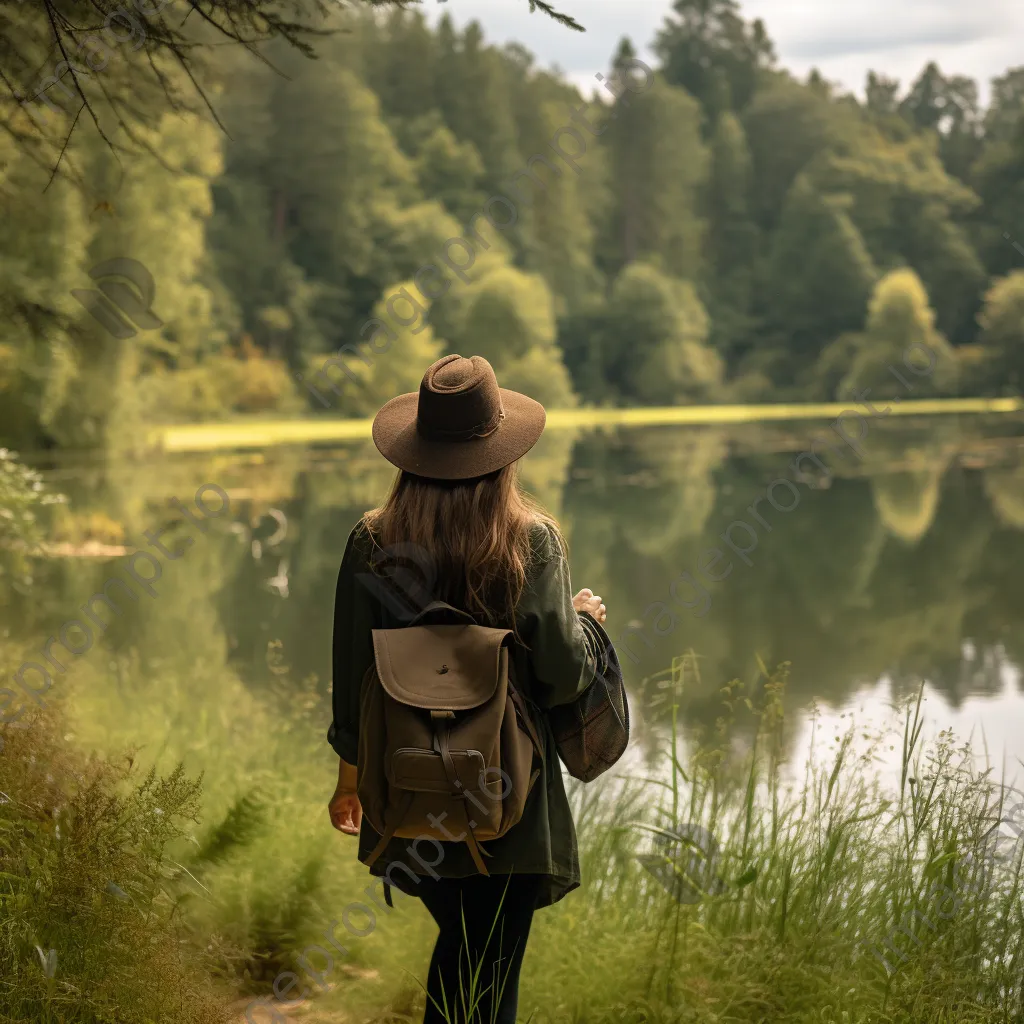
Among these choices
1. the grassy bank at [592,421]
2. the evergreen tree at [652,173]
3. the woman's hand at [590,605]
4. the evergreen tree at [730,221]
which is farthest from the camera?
the evergreen tree at [730,221]

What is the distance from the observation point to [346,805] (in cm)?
232

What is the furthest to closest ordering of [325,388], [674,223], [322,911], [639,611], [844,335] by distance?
[674,223] < [844,335] < [325,388] < [639,611] < [322,911]

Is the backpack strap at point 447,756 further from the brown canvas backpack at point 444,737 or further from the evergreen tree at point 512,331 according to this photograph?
the evergreen tree at point 512,331

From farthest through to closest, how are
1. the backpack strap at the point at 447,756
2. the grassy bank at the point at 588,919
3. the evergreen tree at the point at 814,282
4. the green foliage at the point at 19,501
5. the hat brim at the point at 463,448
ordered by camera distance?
the evergreen tree at the point at 814,282
the green foliage at the point at 19,501
the grassy bank at the point at 588,919
the hat brim at the point at 463,448
the backpack strap at the point at 447,756

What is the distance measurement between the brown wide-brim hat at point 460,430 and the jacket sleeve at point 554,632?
17 centimetres

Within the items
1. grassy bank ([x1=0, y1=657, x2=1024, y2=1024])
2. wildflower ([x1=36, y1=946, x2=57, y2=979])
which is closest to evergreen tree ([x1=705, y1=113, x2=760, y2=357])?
grassy bank ([x1=0, y1=657, x2=1024, y2=1024])

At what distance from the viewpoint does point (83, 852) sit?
2426mm

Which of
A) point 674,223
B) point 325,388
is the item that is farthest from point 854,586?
point 674,223

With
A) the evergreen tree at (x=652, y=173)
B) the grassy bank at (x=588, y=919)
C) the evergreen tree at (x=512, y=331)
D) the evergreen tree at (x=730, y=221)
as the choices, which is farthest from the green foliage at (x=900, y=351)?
the grassy bank at (x=588, y=919)

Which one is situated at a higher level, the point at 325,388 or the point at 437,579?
the point at 325,388

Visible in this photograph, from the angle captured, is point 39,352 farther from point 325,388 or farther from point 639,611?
point 325,388

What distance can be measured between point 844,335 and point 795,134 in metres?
17.2

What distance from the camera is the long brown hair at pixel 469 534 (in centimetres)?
207

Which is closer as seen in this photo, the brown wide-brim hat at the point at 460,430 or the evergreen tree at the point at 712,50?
the brown wide-brim hat at the point at 460,430
